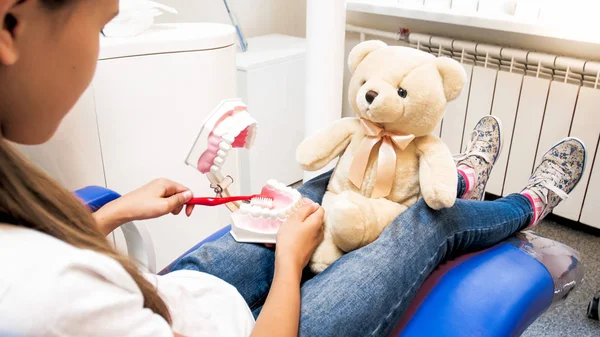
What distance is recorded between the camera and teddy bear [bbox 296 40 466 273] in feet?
2.96

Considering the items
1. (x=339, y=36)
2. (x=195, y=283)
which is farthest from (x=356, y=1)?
(x=195, y=283)

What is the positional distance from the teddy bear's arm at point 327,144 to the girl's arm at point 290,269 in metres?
0.12

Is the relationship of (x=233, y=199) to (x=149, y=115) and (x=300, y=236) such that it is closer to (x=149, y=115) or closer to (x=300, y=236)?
(x=300, y=236)

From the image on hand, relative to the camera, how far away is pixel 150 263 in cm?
99

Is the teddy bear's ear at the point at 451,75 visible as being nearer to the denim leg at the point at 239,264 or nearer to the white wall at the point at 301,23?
the denim leg at the point at 239,264

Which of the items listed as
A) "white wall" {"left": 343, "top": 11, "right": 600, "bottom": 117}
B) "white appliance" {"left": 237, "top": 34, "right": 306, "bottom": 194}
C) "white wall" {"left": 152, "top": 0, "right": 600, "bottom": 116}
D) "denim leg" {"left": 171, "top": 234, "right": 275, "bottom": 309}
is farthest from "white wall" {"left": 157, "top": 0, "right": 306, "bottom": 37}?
"denim leg" {"left": 171, "top": 234, "right": 275, "bottom": 309}

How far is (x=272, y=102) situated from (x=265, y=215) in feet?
3.05

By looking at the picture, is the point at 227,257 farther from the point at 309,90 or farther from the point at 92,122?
the point at 309,90

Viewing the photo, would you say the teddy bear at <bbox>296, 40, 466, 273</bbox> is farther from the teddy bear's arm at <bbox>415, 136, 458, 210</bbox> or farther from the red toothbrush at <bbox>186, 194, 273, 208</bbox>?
the red toothbrush at <bbox>186, 194, 273, 208</bbox>

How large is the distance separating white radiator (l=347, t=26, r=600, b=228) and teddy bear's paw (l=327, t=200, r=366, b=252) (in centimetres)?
104

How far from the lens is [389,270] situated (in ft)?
2.71

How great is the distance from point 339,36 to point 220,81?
16.0 inches

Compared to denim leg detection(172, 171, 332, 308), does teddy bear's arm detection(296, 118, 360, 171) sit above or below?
above

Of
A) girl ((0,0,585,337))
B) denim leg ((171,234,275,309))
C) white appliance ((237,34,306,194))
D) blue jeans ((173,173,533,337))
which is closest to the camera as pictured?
girl ((0,0,585,337))
